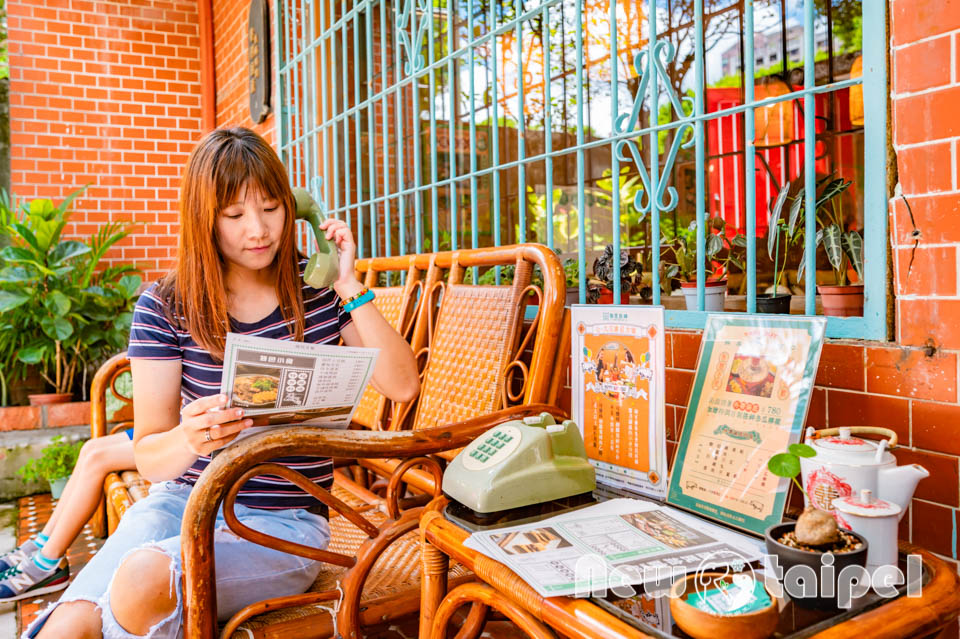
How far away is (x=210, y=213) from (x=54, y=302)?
3071mm

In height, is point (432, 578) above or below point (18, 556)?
above

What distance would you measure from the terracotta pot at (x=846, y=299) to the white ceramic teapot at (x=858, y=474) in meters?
0.50

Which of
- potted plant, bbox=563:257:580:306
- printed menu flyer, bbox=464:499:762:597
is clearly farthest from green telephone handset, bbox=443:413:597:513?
potted plant, bbox=563:257:580:306

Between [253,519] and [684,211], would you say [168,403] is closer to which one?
[253,519]

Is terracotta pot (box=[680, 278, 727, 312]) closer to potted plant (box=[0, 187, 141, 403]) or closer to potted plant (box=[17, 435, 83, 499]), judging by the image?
potted plant (box=[17, 435, 83, 499])

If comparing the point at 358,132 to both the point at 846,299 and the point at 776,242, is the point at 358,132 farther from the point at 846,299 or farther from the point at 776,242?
the point at 846,299

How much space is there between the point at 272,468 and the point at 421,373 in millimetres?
954

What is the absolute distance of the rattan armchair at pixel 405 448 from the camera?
3.84ft

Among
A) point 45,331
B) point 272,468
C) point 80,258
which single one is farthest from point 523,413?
point 80,258

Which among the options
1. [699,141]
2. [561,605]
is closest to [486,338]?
[699,141]

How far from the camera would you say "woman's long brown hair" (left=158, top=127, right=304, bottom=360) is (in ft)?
4.72

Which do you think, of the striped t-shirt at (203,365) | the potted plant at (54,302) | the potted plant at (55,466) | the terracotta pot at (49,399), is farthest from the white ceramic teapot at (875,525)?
the terracotta pot at (49,399)

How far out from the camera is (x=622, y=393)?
1298mm

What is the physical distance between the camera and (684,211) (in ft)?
15.1
